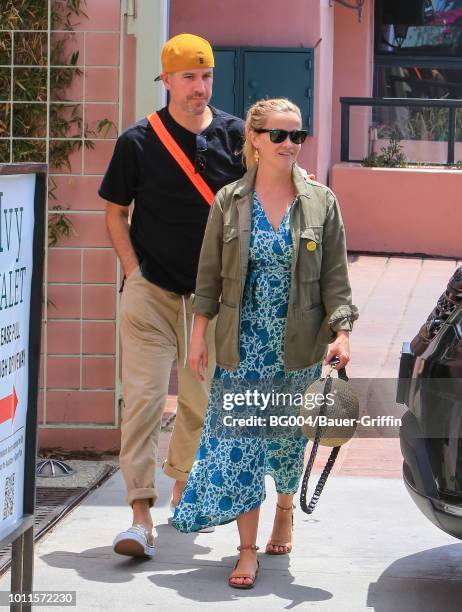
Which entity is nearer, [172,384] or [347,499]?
[347,499]

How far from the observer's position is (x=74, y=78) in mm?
6441

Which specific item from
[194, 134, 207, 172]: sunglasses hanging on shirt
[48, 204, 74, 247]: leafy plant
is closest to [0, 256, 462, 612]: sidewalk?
[48, 204, 74, 247]: leafy plant

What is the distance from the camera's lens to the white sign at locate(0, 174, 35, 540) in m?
3.50

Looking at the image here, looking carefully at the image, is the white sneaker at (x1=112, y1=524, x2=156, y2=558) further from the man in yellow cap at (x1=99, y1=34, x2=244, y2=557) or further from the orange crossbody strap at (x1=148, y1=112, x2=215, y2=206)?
the orange crossbody strap at (x1=148, y1=112, x2=215, y2=206)

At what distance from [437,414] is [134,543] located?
1383 millimetres

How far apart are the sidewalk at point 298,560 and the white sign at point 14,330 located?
98 centimetres

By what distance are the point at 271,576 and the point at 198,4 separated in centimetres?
914

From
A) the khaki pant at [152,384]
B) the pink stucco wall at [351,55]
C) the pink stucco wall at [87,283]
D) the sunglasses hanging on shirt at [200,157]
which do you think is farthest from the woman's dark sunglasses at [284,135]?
the pink stucco wall at [351,55]

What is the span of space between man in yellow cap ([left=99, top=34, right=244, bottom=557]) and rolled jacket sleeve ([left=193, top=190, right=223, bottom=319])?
434 mm

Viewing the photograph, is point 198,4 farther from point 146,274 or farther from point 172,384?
point 146,274

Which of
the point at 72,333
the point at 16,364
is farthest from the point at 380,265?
the point at 16,364

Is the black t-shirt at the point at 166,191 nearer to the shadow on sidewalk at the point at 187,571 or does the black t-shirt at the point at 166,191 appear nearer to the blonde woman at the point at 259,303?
the blonde woman at the point at 259,303

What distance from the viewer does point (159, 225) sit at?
17.1ft

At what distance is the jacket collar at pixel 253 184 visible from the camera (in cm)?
472
